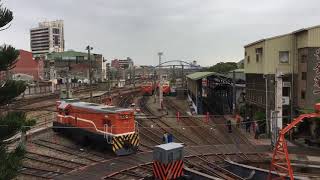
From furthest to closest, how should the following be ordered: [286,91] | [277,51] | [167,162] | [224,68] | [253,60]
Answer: [224,68] → [253,60] → [286,91] → [277,51] → [167,162]

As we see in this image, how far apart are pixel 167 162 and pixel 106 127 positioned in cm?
772

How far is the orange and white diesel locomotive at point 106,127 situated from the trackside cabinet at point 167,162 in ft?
20.2

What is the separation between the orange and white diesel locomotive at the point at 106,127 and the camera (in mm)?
25969

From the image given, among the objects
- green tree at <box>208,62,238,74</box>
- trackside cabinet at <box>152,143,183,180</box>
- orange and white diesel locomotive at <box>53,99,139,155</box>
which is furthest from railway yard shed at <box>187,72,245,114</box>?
green tree at <box>208,62,238,74</box>

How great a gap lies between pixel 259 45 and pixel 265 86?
12.6 feet

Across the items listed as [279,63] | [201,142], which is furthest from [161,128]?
[279,63]

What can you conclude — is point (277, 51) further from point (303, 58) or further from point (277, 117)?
Result: point (277, 117)

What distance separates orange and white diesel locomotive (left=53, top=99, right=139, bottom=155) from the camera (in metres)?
26.0

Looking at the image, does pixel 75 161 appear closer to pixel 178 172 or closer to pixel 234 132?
pixel 178 172

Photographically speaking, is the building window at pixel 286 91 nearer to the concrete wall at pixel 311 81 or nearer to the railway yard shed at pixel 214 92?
the concrete wall at pixel 311 81

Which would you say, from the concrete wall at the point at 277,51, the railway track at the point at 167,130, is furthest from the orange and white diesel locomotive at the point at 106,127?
the concrete wall at the point at 277,51

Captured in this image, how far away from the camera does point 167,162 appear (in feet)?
64.9

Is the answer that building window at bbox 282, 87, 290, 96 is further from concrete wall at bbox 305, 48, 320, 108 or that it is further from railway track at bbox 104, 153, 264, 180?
railway track at bbox 104, 153, 264, 180

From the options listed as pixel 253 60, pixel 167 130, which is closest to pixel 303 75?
pixel 253 60
